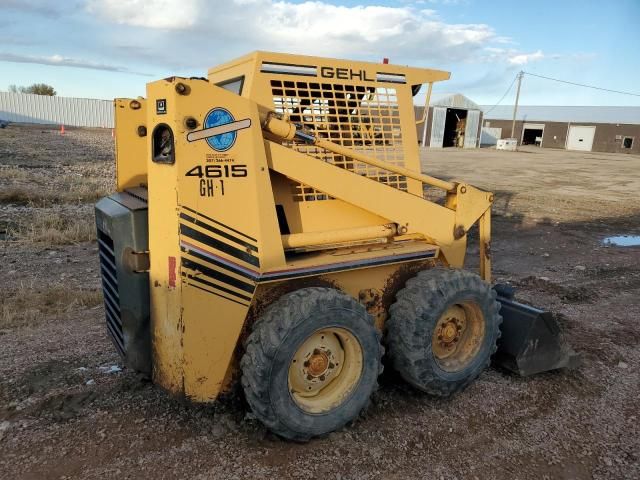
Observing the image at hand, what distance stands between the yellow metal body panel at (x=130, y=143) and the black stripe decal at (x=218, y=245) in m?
1.24

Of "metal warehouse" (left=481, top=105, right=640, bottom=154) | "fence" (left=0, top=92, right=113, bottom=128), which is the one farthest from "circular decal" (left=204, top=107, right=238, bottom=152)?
"metal warehouse" (left=481, top=105, right=640, bottom=154)

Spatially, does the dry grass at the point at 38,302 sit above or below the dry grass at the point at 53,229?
below

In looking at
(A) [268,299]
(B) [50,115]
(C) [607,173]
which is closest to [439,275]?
(A) [268,299]

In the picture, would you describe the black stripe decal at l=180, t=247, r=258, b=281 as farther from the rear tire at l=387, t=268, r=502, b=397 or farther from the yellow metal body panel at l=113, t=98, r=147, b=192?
the yellow metal body panel at l=113, t=98, r=147, b=192

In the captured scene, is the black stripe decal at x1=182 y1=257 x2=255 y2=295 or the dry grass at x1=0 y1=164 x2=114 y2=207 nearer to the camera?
the black stripe decal at x1=182 y1=257 x2=255 y2=295

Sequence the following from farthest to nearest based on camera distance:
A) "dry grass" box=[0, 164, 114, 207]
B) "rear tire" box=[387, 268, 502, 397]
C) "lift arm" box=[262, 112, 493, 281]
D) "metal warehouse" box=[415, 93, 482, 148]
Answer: "metal warehouse" box=[415, 93, 482, 148] → "dry grass" box=[0, 164, 114, 207] → "rear tire" box=[387, 268, 502, 397] → "lift arm" box=[262, 112, 493, 281]

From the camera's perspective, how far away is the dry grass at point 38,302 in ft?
15.9

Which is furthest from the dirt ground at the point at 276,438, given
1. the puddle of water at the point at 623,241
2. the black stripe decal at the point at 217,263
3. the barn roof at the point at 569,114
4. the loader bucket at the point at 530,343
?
the barn roof at the point at 569,114

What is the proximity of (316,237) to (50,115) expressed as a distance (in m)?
52.4

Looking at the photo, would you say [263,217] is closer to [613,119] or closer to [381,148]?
[381,148]

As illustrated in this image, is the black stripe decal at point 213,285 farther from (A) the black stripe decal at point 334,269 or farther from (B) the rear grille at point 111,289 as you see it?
(B) the rear grille at point 111,289

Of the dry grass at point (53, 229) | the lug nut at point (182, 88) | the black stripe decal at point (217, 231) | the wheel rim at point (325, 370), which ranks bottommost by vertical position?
the dry grass at point (53, 229)

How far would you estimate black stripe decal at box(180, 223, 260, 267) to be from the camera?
2736mm

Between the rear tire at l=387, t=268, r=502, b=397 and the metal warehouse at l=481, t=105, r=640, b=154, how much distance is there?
52.3 metres
